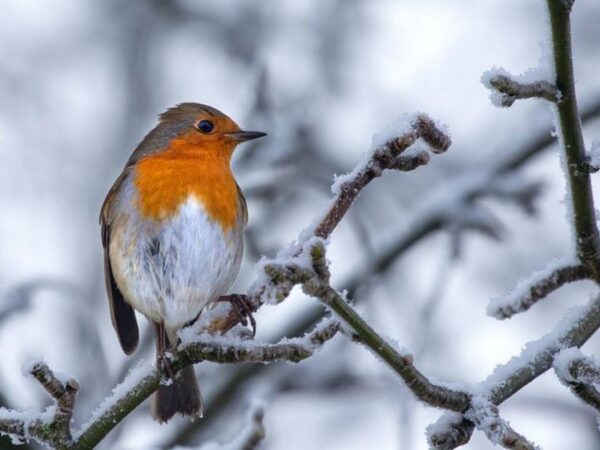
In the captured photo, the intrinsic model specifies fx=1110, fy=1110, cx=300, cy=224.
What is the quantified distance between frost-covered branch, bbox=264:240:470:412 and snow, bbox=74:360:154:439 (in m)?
0.68

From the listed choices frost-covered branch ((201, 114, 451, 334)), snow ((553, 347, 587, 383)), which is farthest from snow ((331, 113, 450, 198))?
snow ((553, 347, 587, 383))

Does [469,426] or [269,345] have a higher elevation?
[269,345]

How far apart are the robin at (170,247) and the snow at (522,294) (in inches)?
67.3

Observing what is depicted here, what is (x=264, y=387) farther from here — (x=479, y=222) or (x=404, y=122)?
(x=404, y=122)

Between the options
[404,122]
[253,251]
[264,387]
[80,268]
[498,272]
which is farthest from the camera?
[498,272]

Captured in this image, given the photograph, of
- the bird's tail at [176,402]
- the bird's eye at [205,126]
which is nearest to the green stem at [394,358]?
the bird's tail at [176,402]

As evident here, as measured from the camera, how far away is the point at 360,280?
484 centimetres

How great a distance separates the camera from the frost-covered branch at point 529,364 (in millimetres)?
2191

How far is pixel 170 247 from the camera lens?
12.6 ft

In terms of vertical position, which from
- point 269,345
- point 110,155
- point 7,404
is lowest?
point 269,345

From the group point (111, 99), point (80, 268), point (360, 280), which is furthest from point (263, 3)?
point (360, 280)

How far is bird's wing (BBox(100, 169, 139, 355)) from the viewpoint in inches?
154

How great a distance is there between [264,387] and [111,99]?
331 centimetres

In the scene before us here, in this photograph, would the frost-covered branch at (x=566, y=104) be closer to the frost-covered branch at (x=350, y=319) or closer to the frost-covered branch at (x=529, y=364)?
the frost-covered branch at (x=529, y=364)
